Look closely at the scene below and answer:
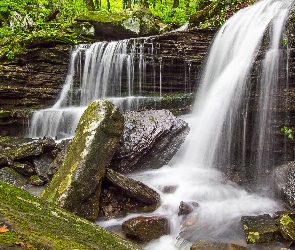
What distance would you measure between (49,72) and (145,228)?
995 cm

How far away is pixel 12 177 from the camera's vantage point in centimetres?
704

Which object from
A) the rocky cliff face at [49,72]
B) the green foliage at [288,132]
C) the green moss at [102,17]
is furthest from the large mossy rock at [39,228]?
the green moss at [102,17]

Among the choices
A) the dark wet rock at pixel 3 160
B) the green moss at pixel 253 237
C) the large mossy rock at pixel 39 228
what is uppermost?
the large mossy rock at pixel 39 228

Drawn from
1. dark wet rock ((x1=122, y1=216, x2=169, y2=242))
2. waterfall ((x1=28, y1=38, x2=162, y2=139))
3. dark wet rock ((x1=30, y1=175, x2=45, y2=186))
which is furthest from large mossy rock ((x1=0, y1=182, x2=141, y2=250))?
waterfall ((x1=28, y1=38, x2=162, y2=139))

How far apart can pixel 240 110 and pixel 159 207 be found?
333 cm

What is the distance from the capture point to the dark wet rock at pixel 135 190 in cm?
546

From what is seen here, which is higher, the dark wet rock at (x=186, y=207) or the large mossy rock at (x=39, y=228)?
the large mossy rock at (x=39, y=228)

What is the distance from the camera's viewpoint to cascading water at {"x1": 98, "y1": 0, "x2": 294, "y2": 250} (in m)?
5.14

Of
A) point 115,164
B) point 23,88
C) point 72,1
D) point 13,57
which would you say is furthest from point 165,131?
point 72,1

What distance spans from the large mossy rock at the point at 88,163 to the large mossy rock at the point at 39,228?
2.92 m

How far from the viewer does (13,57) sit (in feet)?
40.4

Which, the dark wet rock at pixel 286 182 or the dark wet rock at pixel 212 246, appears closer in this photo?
the dark wet rock at pixel 212 246

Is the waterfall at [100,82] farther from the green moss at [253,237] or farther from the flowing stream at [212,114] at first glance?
the green moss at [253,237]

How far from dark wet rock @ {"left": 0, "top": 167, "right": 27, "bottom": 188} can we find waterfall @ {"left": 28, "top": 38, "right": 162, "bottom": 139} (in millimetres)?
3823
